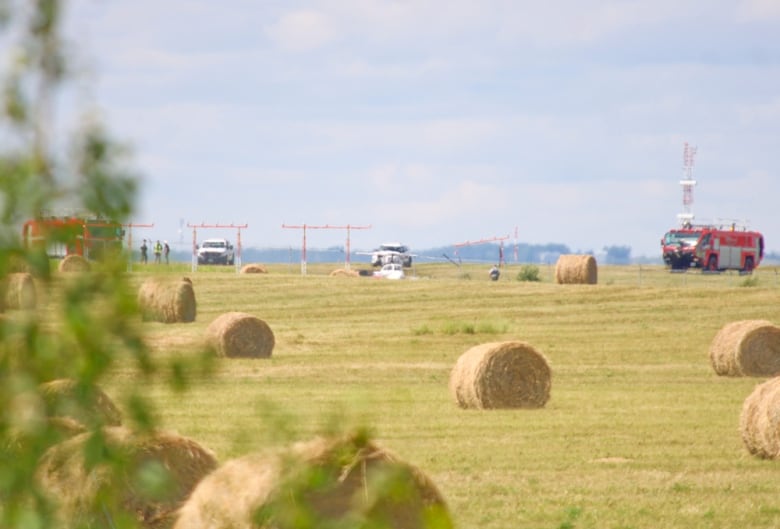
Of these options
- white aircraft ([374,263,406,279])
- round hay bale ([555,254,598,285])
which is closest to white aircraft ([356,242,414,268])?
white aircraft ([374,263,406,279])

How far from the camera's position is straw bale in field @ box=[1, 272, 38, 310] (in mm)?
2373

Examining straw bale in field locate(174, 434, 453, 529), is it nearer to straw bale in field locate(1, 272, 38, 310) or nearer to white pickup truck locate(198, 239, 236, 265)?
straw bale in field locate(1, 272, 38, 310)

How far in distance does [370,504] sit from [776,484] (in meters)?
13.5

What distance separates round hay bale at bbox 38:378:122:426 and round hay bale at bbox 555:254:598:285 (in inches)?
2140

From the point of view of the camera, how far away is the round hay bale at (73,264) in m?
2.40

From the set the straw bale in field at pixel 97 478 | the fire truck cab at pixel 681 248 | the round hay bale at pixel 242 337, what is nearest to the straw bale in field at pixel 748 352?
the round hay bale at pixel 242 337

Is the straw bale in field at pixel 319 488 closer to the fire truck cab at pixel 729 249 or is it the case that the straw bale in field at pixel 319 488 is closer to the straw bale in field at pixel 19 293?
the straw bale in field at pixel 19 293

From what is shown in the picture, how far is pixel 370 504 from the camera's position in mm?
2832

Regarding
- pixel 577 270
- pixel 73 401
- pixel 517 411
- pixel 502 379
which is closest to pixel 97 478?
pixel 73 401

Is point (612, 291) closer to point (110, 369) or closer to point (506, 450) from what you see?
point (506, 450)

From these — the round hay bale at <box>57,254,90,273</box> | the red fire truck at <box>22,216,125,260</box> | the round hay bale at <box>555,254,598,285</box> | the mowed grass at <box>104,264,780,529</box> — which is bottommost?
the mowed grass at <box>104,264,780,529</box>

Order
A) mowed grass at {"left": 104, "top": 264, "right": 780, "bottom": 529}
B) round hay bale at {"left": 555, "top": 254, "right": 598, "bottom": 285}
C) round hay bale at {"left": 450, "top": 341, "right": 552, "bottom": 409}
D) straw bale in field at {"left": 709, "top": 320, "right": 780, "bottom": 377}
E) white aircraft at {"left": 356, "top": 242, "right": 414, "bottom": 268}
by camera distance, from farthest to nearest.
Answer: white aircraft at {"left": 356, "top": 242, "right": 414, "bottom": 268} < round hay bale at {"left": 555, "top": 254, "right": 598, "bottom": 285} < straw bale in field at {"left": 709, "top": 320, "right": 780, "bottom": 377} < round hay bale at {"left": 450, "top": 341, "right": 552, "bottom": 409} < mowed grass at {"left": 104, "top": 264, "right": 780, "bottom": 529}

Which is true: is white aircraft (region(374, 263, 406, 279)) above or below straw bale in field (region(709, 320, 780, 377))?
above

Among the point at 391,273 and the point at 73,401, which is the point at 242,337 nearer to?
the point at 73,401
